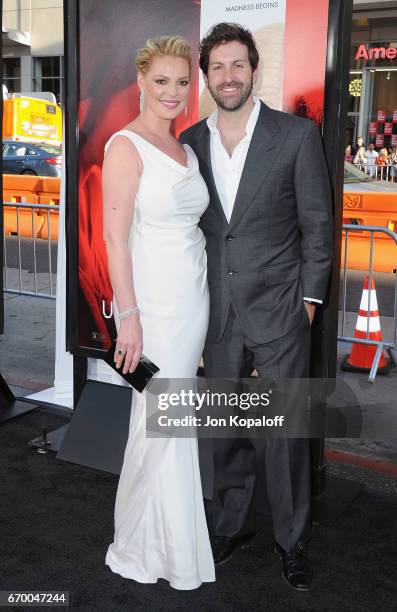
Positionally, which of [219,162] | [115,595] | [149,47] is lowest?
[115,595]

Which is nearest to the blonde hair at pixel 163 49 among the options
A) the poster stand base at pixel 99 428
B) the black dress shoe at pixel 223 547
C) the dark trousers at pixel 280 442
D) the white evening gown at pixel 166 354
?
the white evening gown at pixel 166 354

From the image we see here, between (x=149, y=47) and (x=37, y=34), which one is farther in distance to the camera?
(x=37, y=34)

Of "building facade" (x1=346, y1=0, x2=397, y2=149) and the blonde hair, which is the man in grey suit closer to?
the blonde hair

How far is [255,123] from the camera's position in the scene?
3.08 metres

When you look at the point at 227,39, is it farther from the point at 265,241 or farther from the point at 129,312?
the point at 129,312

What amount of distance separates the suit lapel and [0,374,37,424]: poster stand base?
2844 mm

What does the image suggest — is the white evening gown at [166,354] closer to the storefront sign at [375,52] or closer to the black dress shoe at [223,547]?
the black dress shoe at [223,547]

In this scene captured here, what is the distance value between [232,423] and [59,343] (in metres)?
2.33

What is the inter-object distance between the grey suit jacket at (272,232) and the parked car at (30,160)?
58.2 ft

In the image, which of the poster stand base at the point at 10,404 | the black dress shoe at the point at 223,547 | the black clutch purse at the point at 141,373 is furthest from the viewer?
the poster stand base at the point at 10,404

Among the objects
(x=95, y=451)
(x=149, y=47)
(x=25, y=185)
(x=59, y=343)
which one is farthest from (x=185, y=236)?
(x=25, y=185)

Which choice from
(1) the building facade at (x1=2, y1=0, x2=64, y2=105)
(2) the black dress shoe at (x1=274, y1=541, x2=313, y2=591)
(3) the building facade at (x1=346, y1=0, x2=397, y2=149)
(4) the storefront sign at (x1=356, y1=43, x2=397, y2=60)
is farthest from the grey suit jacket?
(1) the building facade at (x1=2, y1=0, x2=64, y2=105)

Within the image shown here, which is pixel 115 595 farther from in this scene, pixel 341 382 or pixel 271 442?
pixel 341 382

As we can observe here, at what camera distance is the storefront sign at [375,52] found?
28.2m
